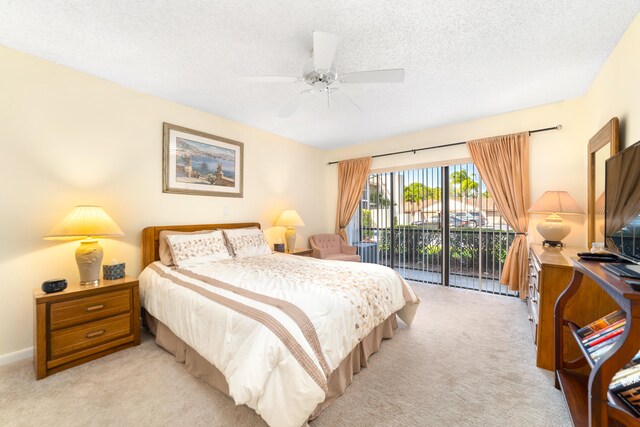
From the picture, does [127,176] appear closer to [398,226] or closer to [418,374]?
A: [418,374]

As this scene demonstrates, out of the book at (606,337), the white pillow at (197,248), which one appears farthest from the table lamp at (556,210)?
the white pillow at (197,248)

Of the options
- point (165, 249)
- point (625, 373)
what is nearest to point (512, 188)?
point (625, 373)

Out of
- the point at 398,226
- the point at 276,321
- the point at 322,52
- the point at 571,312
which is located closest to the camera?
the point at 276,321

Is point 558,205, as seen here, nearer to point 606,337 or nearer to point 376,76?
point 606,337

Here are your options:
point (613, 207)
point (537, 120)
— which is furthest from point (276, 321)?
point (537, 120)

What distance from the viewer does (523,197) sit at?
3477mm

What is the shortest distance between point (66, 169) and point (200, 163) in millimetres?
1325

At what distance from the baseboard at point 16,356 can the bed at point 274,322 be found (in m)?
0.86

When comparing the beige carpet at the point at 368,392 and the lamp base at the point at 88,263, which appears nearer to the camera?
the beige carpet at the point at 368,392

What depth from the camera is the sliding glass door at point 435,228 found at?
3928 millimetres

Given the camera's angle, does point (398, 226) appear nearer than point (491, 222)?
No

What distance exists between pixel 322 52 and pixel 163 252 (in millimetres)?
2582

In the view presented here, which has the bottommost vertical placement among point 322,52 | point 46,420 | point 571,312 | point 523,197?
point 46,420

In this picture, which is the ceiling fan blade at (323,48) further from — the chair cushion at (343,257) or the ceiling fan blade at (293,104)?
the chair cushion at (343,257)
